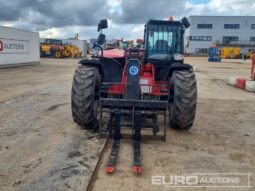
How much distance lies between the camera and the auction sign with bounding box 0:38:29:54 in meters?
20.8

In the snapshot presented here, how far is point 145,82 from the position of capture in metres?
5.86

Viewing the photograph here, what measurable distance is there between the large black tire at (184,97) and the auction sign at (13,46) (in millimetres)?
18129

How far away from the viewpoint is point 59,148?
485cm

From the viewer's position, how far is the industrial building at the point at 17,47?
20950 mm

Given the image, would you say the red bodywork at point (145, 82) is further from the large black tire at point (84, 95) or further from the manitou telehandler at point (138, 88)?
the large black tire at point (84, 95)

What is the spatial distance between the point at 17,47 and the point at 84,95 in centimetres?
1968

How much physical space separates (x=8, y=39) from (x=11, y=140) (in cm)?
1817

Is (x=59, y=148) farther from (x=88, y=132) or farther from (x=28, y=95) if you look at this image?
(x=28, y=95)

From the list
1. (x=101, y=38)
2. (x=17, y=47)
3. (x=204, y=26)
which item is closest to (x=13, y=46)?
(x=17, y=47)

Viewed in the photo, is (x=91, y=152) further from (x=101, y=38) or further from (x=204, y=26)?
(x=204, y=26)
